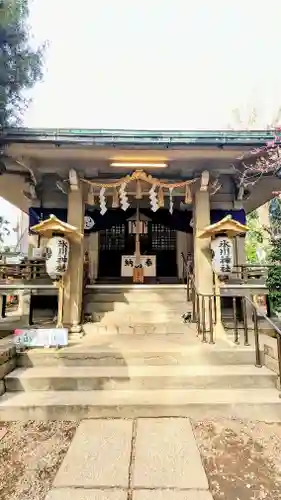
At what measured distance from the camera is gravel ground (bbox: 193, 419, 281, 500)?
2695 mm

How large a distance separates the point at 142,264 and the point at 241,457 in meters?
9.68

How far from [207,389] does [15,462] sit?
114 inches

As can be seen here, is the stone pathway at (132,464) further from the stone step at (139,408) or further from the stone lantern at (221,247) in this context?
the stone lantern at (221,247)

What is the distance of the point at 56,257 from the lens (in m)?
6.69

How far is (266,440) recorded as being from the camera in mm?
3561

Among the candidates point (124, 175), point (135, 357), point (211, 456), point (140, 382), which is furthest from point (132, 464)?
point (124, 175)

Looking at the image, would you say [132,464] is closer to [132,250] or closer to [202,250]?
[202,250]

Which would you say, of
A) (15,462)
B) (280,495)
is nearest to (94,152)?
(15,462)

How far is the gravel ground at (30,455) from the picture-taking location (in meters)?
2.71

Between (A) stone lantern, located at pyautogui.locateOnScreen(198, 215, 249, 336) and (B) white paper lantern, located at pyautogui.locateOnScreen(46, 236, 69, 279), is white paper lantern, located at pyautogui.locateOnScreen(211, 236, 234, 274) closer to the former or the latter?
(A) stone lantern, located at pyautogui.locateOnScreen(198, 215, 249, 336)

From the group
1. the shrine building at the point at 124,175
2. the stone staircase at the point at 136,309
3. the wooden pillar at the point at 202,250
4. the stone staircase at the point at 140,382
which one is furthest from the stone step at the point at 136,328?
the wooden pillar at the point at 202,250

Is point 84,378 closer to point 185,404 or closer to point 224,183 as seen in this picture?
point 185,404

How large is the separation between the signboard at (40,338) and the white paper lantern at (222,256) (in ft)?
12.5

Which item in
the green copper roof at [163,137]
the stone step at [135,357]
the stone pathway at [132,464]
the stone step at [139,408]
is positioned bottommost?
the stone pathway at [132,464]
